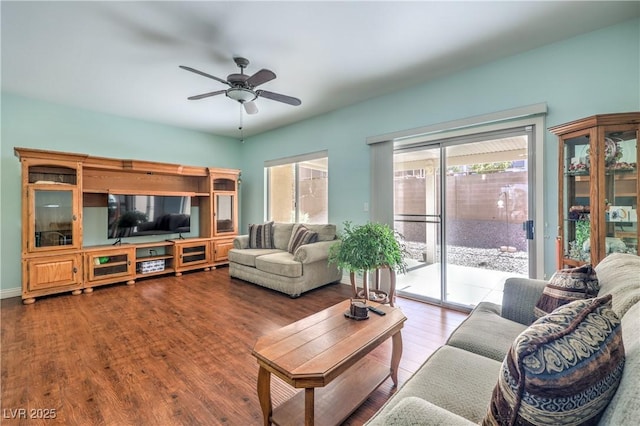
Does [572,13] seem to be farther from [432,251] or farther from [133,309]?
[133,309]

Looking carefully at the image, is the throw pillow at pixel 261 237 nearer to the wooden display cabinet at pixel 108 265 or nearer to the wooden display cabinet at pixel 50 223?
the wooden display cabinet at pixel 108 265

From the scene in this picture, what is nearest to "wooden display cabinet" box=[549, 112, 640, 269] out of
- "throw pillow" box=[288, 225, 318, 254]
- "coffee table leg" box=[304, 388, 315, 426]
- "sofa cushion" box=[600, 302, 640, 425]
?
"sofa cushion" box=[600, 302, 640, 425]

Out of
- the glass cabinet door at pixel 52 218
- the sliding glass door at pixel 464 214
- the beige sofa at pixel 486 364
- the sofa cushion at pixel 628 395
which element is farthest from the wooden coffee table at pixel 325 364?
the glass cabinet door at pixel 52 218

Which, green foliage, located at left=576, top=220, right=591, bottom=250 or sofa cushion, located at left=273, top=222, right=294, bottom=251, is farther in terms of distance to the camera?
sofa cushion, located at left=273, top=222, right=294, bottom=251

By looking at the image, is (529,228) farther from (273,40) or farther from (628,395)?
(273,40)

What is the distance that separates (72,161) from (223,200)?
2.26 meters

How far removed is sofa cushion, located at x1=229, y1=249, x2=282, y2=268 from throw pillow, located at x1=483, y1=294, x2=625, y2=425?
3.69 metres

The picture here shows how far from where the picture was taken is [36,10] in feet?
7.04

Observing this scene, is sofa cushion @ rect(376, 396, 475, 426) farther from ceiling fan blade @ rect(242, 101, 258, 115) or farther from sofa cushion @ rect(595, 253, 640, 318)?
ceiling fan blade @ rect(242, 101, 258, 115)

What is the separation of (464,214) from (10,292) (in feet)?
19.3

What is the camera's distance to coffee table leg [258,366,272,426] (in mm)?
1448

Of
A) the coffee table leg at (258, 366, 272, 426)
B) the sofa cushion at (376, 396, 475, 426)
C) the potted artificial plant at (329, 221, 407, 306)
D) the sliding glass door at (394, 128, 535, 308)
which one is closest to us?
the sofa cushion at (376, 396, 475, 426)

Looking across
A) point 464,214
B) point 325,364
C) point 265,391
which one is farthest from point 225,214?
point 325,364

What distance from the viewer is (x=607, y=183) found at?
7.00 feet
